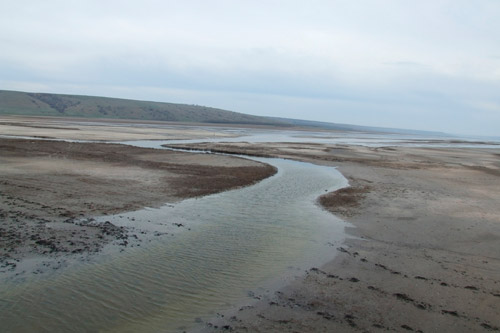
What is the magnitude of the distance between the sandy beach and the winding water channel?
0.67 metres

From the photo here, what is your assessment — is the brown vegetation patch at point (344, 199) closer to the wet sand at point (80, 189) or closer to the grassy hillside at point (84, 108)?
the wet sand at point (80, 189)

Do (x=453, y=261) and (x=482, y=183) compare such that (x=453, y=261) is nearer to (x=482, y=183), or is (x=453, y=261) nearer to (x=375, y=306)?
(x=375, y=306)

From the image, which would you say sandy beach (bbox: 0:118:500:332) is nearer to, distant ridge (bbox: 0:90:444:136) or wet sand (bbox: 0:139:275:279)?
wet sand (bbox: 0:139:275:279)

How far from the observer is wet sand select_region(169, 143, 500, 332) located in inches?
276

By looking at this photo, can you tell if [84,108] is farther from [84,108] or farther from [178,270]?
[178,270]

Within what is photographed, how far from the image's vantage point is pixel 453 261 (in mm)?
10539

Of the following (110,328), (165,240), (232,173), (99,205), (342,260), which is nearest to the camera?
(110,328)

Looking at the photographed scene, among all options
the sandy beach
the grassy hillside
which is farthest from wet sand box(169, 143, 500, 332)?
the grassy hillside

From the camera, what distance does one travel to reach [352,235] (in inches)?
504

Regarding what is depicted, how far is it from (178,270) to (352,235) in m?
6.03

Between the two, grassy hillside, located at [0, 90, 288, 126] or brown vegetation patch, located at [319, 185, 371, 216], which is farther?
grassy hillside, located at [0, 90, 288, 126]

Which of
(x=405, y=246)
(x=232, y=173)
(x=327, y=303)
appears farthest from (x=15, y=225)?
(x=232, y=173)

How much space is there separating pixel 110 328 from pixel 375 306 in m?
4.74

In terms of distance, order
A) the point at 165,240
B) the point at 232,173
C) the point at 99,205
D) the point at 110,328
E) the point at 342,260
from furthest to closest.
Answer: the point at 232,173, the point at 99,205, the point at 165,240, the point at 342,260, the point at 110,328
